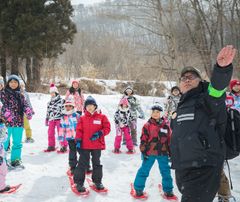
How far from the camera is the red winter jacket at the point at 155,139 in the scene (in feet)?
18.1

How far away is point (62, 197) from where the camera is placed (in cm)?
542

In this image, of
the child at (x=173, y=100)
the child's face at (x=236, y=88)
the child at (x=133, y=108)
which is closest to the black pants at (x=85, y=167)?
the child's face at (x=236, y=88)

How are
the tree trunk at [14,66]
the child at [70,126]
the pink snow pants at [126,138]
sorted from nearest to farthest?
the child at [70,126] → the pink snow pants at [126,138] → the tree trunk at [14,66]

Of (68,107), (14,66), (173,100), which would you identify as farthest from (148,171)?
(14,66)

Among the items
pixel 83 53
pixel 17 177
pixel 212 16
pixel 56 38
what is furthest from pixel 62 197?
pixel 83 53

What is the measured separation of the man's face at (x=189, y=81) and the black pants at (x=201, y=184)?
795 millimetres

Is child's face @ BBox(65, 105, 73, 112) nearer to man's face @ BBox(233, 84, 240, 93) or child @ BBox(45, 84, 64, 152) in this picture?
child @ BBox(45, 84, 64, 152)

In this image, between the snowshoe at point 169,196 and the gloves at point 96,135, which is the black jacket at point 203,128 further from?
the gloves at point 96,135

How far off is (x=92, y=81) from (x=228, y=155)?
20.6m

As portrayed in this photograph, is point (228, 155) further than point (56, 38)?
No

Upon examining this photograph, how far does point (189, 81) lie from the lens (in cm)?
335

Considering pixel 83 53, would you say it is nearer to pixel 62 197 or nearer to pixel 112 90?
pixel 112 90

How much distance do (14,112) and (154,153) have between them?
9.80 ft

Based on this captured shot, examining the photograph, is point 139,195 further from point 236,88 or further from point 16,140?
point 236,88
